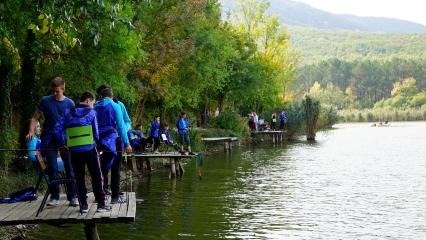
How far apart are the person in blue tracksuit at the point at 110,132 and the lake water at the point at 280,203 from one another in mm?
1962

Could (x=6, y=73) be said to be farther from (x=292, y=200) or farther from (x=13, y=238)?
(x=292, y=200)

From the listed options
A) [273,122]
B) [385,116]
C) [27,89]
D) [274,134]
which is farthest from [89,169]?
[385,116]

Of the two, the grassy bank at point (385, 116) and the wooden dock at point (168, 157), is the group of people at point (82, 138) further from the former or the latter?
the grassy bank at point (385, 116)

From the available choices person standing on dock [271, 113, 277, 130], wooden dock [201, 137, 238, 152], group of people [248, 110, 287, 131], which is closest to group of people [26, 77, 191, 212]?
wooden dock [201, 137, 238, 152]

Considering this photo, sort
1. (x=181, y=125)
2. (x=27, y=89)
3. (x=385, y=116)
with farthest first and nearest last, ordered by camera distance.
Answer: (x=385, y=116)
(x=181, y=125)
(x=27, y=89)

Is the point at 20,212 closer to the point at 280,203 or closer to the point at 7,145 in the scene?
the point at 7,145

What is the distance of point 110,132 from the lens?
10508 millimetres

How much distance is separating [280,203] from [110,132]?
726 cm

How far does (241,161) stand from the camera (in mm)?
30234

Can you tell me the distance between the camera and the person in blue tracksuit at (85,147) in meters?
9.44

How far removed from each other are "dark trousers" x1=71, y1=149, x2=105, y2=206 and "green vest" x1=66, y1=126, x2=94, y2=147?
0.49ft

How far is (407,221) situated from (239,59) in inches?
1324

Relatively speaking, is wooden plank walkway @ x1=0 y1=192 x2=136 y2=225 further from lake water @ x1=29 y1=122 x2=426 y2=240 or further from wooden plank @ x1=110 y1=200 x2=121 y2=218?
lake water @ x1=29 y1=122 x2=426 y2=240

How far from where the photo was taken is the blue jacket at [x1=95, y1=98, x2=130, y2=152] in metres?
10.5
